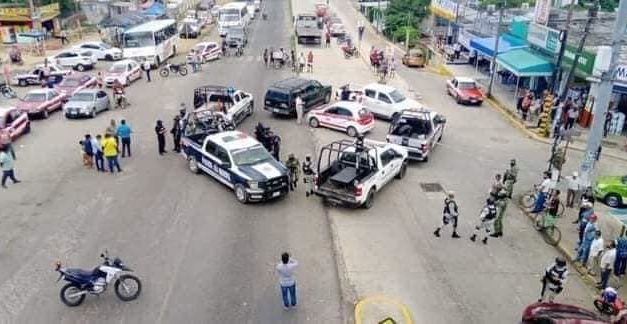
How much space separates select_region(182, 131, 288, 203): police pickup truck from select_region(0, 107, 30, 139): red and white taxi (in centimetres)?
908

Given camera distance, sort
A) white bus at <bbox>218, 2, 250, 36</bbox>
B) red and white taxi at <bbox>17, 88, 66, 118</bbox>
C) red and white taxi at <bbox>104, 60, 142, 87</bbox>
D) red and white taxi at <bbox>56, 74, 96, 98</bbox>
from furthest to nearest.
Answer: white bus at <bbox>218, 2, 250, 36</bbox>, red and white taxi at <bbox>104, 60, 142, 87</bbox>, red and white taxi at <bbox>56, 74, 96, 98</bbox>, red and white taxi at <bbox>17, 88, 66, 118</bbox>

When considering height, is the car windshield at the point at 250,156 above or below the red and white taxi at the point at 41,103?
above

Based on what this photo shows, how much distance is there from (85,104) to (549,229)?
70.8 ft

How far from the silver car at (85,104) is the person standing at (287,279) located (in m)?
18.7

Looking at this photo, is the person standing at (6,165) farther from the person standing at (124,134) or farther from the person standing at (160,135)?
the person standing at (160,135)

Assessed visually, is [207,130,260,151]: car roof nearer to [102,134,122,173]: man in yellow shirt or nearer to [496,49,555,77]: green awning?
[102,134,122,173]: man in yellow shirt

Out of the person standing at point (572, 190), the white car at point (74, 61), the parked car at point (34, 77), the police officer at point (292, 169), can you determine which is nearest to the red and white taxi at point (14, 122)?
the parked car at point (34, 77)

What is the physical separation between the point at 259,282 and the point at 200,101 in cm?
1500

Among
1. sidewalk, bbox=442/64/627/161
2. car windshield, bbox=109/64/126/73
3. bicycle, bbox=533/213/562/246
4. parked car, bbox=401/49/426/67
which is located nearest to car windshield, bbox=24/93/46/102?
car windshield, bbox=109/64/126/73

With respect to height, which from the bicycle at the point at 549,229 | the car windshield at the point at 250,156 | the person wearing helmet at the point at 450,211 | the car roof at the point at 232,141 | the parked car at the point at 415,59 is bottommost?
the parked car at the point at 415,59

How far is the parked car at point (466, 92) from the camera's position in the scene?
31.5 metres

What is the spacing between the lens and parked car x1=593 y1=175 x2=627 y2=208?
18.7 meters

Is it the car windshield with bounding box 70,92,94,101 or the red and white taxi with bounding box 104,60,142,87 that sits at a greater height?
the car windshield with bounding box 70,92,94,101

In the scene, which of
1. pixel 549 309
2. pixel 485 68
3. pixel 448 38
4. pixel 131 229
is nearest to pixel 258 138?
pixel 131 229
